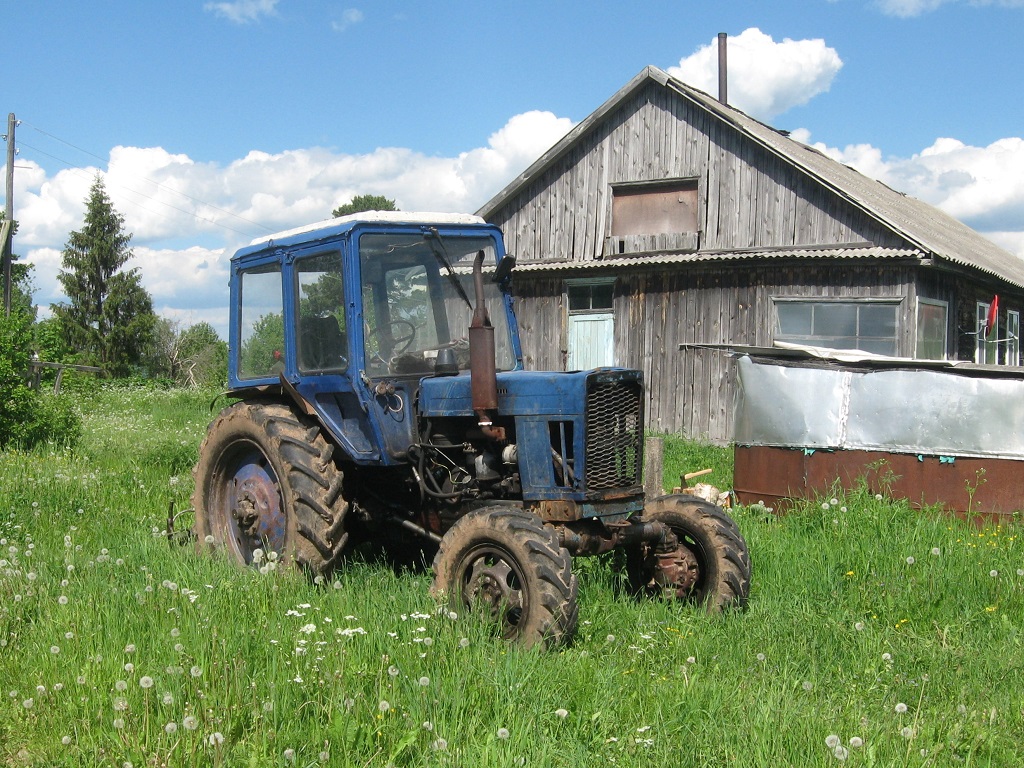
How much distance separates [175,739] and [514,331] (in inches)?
137

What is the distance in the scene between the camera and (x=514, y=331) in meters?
6.14

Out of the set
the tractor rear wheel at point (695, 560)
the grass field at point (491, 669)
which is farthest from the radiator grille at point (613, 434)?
the grass field at point (491, 669)

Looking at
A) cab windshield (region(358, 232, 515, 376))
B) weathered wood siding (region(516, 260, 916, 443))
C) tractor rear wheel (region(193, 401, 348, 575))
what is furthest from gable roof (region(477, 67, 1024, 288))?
tractor rear wheel (region(193, 401, 348, 575))

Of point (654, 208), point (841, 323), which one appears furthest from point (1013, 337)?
point (654, 208)

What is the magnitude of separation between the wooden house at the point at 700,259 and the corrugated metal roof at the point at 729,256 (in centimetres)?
3

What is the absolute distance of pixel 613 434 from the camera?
5.15 m

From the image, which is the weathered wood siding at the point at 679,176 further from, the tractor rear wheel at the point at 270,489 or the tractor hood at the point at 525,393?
the tractor rear wheel at the point at 270,489

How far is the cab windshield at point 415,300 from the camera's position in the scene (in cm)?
564

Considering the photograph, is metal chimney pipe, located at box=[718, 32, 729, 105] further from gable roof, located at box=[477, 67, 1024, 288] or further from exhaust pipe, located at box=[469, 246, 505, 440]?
exhaust pipe, located at box=[469, 246, 505, 440]

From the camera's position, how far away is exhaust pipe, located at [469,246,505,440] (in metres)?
4.94

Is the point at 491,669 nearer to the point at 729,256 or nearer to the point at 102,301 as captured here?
the point at 729,256

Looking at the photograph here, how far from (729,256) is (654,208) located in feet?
5.54

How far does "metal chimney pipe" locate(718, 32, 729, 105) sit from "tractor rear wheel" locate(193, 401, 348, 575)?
1661 centimetres

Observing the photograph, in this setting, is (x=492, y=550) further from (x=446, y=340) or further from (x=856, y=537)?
(x=856, y=537)
